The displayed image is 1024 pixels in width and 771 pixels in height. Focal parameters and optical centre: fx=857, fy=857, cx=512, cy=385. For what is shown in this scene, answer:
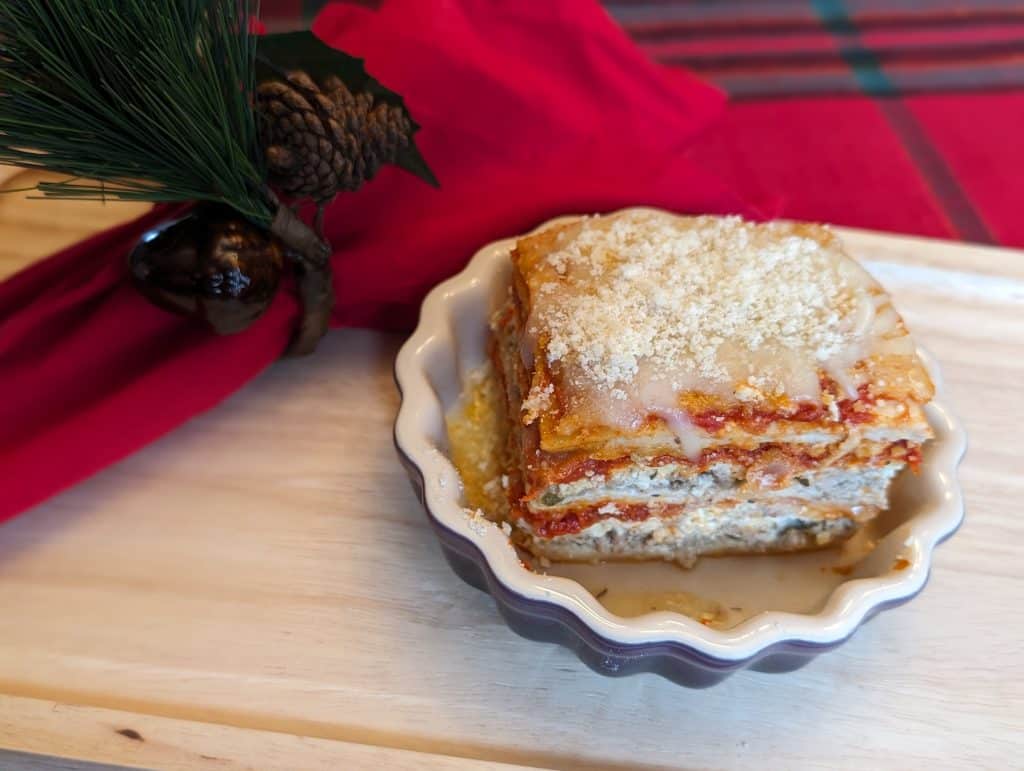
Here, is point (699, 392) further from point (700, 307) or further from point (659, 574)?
point (659, 574)

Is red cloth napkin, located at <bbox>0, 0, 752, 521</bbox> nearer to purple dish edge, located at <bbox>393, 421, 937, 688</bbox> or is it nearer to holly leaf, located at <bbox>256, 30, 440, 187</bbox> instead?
holly leaf, located at <bbox>256, 30, 440, 187</bbox>

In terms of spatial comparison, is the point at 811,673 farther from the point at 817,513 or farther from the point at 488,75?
the point at 488,75

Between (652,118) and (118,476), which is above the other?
(652,118)

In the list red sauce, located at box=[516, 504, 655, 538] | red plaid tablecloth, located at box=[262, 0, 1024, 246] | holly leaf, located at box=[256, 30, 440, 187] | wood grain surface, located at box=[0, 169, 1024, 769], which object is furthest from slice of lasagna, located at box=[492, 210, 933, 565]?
red plaid tablecloth, located at box=[262, 0, 1024, 246]

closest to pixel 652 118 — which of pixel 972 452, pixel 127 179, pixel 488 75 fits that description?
pixel 488 75

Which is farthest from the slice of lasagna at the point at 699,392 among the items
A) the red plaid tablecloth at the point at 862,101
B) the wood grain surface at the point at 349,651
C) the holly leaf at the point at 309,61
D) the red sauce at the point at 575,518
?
the red plaid tablecloth at the point at 862,101

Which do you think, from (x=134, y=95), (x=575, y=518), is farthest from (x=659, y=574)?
(x=134, y=95)
